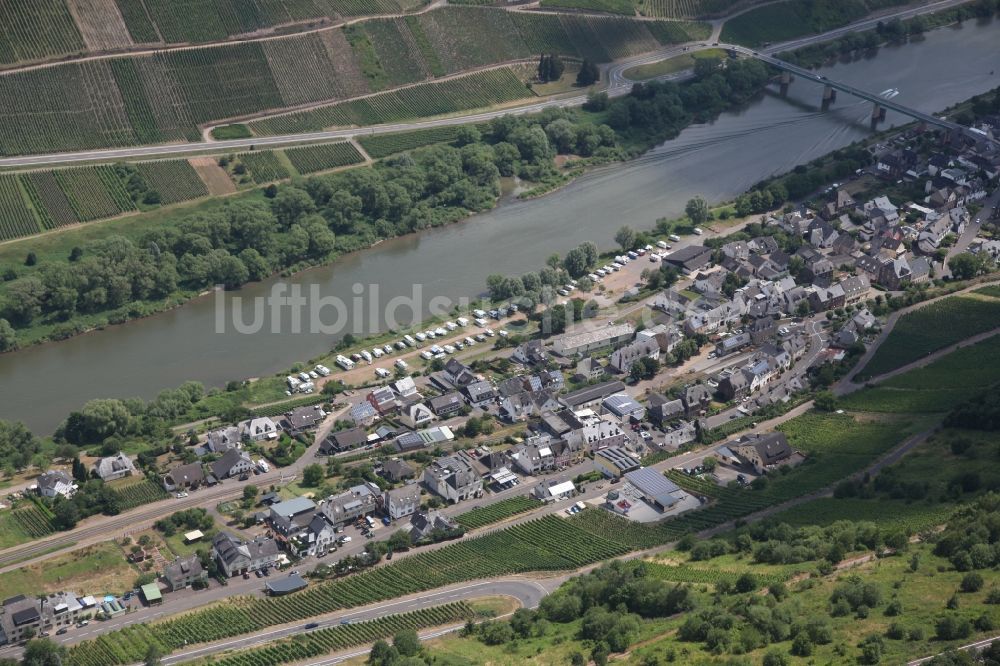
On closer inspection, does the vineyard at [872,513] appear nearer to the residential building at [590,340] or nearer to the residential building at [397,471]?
the residential building at [397,471]

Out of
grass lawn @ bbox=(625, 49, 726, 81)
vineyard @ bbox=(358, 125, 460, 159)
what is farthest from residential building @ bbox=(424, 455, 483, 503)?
grass lawn @ bbox=(625, 49, 726, 81)

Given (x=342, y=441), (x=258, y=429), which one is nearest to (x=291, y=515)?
(x=342, y=441)

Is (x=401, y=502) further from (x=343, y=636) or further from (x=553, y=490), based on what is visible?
(x=343, y=636)

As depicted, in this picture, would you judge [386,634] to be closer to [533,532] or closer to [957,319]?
[533,532]

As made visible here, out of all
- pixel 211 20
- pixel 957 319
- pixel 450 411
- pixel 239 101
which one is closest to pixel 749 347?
pixel 957 319

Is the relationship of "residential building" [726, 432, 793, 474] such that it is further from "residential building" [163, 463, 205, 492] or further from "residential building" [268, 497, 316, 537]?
"residential building" [163, 463, 205, 492]

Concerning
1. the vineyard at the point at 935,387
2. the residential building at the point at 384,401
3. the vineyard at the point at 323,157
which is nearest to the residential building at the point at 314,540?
the residential building at the point at 384,401
